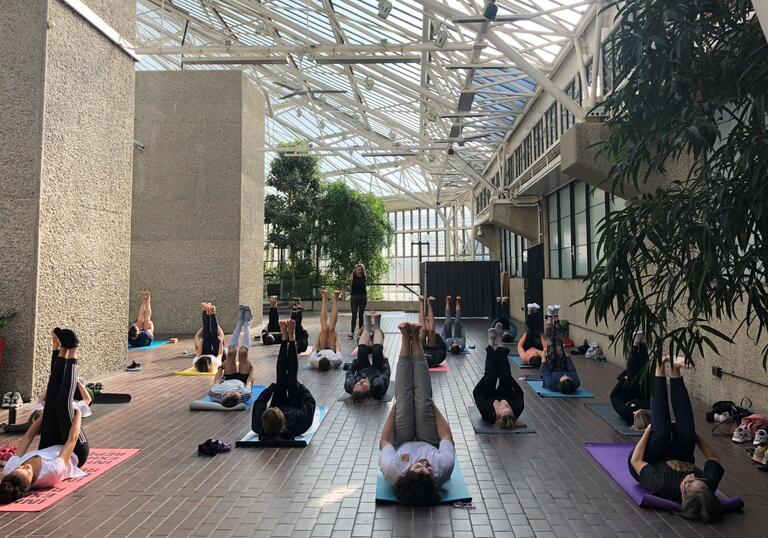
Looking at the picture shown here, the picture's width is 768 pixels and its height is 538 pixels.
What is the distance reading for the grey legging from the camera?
13.3ft

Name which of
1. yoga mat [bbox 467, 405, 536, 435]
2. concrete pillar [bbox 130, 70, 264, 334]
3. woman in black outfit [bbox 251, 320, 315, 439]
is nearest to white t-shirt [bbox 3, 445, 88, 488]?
woman in black outfit [bbox 251, 320, 315, 439]

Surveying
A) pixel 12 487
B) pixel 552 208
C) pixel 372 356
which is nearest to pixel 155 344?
pixel 372 356

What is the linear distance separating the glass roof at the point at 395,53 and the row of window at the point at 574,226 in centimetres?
285

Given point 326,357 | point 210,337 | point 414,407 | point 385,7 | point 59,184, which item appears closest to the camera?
point 414,407

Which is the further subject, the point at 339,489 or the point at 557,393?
the point at 557,393

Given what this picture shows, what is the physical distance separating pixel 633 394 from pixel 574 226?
7130mm

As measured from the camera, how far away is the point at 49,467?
3.76 meters

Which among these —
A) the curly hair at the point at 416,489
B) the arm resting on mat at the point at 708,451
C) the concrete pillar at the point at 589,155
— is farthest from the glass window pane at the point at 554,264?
the curly hair at the point at 416,489

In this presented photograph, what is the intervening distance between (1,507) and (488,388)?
4.27 m

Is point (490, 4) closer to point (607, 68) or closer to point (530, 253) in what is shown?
point (607, 68)

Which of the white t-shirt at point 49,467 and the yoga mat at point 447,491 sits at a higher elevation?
the white t-shirt at point 49,467

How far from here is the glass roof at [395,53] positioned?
35.2 ft

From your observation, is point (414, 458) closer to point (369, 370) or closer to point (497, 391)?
point (497, 391)

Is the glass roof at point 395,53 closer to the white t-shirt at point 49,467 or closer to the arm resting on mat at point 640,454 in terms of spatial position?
the arm resting on mat at point 640,454
